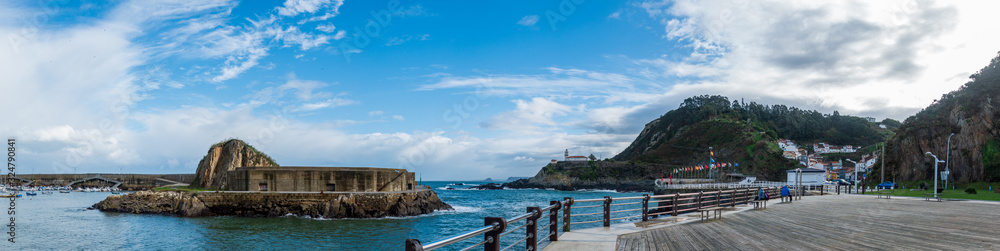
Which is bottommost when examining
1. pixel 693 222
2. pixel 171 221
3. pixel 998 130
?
pixel 171 221

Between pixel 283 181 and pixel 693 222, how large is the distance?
34.7 metres

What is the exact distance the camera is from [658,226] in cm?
1292

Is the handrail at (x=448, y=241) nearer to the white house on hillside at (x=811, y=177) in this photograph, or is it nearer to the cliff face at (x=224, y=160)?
the white house on hillside at (x=811, y=177)

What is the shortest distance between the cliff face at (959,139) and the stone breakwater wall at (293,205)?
213 ft

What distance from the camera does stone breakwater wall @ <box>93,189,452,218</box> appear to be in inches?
1501

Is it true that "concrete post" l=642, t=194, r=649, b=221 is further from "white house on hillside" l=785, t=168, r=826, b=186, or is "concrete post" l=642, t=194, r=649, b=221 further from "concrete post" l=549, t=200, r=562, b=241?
"white house on hillside" l=785, t=168, r=826, b=186

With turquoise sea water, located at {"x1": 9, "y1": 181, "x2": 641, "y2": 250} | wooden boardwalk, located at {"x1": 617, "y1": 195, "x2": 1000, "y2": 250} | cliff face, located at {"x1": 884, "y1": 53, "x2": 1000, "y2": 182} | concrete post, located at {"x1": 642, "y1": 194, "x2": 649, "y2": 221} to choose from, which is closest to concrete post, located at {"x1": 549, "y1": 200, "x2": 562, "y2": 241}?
wooden boardwalk, located at {"x1": 617, "y1": 195, "x2": 1000, "y2": 250}

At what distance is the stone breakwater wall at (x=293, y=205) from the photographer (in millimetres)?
38125

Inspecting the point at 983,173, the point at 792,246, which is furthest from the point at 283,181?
the point at 983,173

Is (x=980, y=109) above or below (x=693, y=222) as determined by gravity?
above

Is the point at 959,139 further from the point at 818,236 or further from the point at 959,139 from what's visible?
the point at 818,236

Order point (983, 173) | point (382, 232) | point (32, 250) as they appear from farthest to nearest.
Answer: point (983, 173) < point (382, 232) < point (32, 250)

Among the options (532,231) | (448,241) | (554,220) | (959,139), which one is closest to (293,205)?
(554,220)

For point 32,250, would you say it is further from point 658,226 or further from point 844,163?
point 844,163
